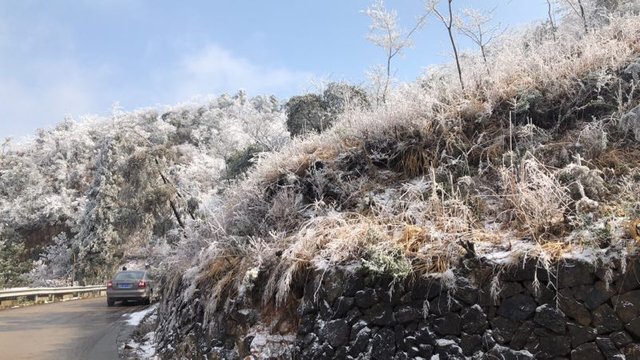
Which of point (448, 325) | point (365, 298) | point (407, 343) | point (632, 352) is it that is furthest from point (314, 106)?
point (632, 352)

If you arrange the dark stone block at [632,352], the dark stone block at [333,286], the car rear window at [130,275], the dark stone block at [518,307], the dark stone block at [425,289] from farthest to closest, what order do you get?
1. the car rear window at [130,275]
2. the dark stone block at [333,286]
3. the dark stone block at [425,289]
4. the dark stone block at [518,307]
5. the dark stone block at [632,352]

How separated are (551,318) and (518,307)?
0.31 meters

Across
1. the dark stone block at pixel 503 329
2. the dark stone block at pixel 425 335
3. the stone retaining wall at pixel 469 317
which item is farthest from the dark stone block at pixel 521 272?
the dark stone block at pixel 425 335

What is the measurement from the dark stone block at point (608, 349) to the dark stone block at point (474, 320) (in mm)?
1016

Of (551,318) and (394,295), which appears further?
(394,295)

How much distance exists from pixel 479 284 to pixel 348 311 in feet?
5.14

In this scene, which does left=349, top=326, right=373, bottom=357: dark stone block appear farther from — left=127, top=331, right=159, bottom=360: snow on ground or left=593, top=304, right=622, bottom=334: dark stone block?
left=127, top=331, right=159, bottom=360: snow on ground

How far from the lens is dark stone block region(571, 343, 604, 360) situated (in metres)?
4.54

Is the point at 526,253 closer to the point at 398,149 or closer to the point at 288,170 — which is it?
the point at 398,149

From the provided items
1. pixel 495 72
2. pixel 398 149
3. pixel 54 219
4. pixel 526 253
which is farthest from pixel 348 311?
pixel 54 219

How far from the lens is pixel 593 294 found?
4.64 meters

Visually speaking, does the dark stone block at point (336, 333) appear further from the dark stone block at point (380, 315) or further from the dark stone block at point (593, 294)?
the dark stone block at point (593, 294)

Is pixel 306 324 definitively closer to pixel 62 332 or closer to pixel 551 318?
pixel 551 318

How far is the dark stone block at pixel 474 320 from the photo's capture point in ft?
16.6
